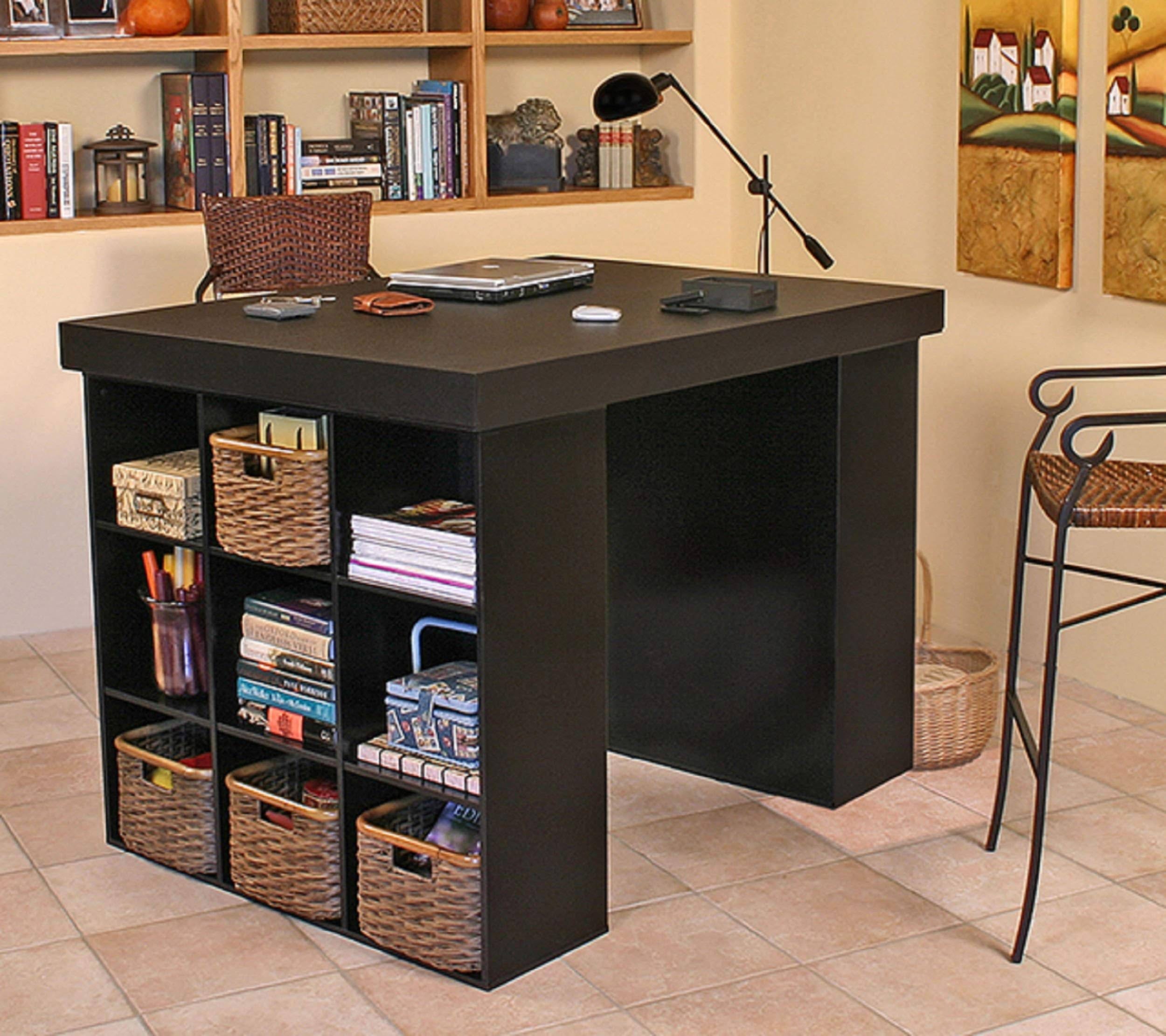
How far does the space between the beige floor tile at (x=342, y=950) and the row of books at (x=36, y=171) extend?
90.5 inches

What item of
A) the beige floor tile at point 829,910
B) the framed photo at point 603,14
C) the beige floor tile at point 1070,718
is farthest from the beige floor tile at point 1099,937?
the framed photo at point 603,14

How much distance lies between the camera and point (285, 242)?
4270mm

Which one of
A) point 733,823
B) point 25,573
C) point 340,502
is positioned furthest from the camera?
point 25,573

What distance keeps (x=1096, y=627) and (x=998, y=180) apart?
1038 millimetres

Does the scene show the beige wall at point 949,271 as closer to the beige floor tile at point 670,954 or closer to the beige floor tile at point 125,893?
the beige floor tile at point 670,954

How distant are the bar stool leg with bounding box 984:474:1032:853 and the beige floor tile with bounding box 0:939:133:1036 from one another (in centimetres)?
150

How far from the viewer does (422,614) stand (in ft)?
9.57

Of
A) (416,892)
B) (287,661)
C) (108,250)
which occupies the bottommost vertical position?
(416,892)

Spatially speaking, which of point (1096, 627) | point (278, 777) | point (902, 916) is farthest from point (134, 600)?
point (1096, 627)

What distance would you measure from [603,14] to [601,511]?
2.82 m

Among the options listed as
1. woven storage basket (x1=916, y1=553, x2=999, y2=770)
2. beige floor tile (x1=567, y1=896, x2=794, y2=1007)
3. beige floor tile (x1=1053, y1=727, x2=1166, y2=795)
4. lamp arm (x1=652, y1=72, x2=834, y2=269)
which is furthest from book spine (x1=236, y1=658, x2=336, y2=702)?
lamp arm (x1=652, y1=72, x2=834, y2=269)

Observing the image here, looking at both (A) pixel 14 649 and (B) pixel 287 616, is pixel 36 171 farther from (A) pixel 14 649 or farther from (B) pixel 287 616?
(B) pixel 287 616

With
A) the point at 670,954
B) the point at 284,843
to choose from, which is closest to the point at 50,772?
the point at 284,843

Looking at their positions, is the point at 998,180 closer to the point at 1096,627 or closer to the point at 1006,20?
the point at 1006,20
